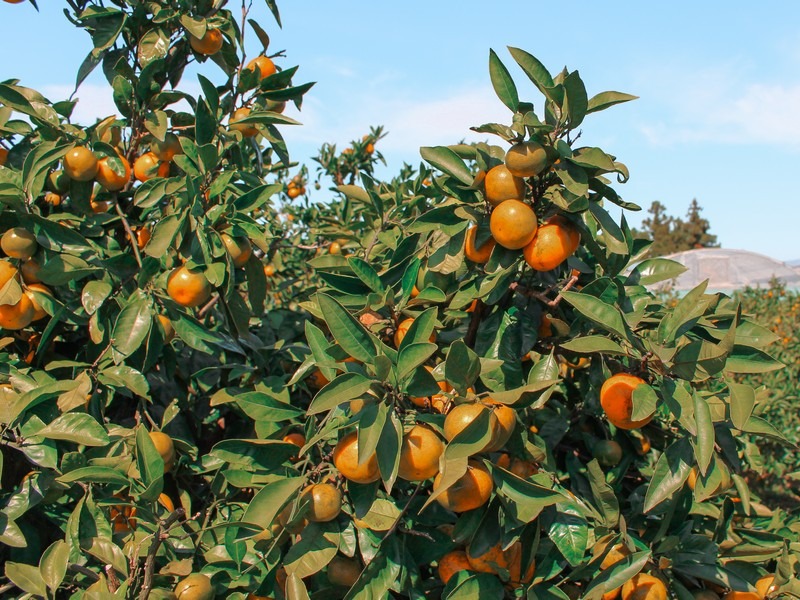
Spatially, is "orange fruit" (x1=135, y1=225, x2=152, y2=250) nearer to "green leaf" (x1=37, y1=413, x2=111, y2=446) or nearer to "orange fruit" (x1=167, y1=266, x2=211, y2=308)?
"orange fruit" (x1=167, y1=266, x2=211, y2=308)

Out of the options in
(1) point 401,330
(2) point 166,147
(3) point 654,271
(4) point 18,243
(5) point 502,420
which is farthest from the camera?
(2) point 166,147

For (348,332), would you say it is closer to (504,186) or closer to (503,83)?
(504,186)

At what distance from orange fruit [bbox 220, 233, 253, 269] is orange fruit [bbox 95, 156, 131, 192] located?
364 millimetres

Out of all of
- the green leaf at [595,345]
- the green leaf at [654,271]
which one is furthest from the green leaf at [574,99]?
the green leaf at [654,271]

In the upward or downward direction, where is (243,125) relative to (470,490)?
upward

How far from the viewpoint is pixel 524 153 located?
1.03 meters

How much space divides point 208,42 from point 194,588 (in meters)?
1.20

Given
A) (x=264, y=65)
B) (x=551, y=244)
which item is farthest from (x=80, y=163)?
(x=551, y=244)

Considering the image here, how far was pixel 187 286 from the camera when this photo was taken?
1292 millimetres

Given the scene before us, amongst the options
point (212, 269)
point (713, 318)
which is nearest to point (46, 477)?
point (212, 269)

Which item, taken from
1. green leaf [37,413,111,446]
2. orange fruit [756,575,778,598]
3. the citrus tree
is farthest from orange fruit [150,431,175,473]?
orange fruit [756,575,778,598]

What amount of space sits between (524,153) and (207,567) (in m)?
0.89

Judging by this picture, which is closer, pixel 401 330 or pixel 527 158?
pixel 527 158

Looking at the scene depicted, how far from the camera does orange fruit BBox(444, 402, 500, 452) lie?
895 mm
